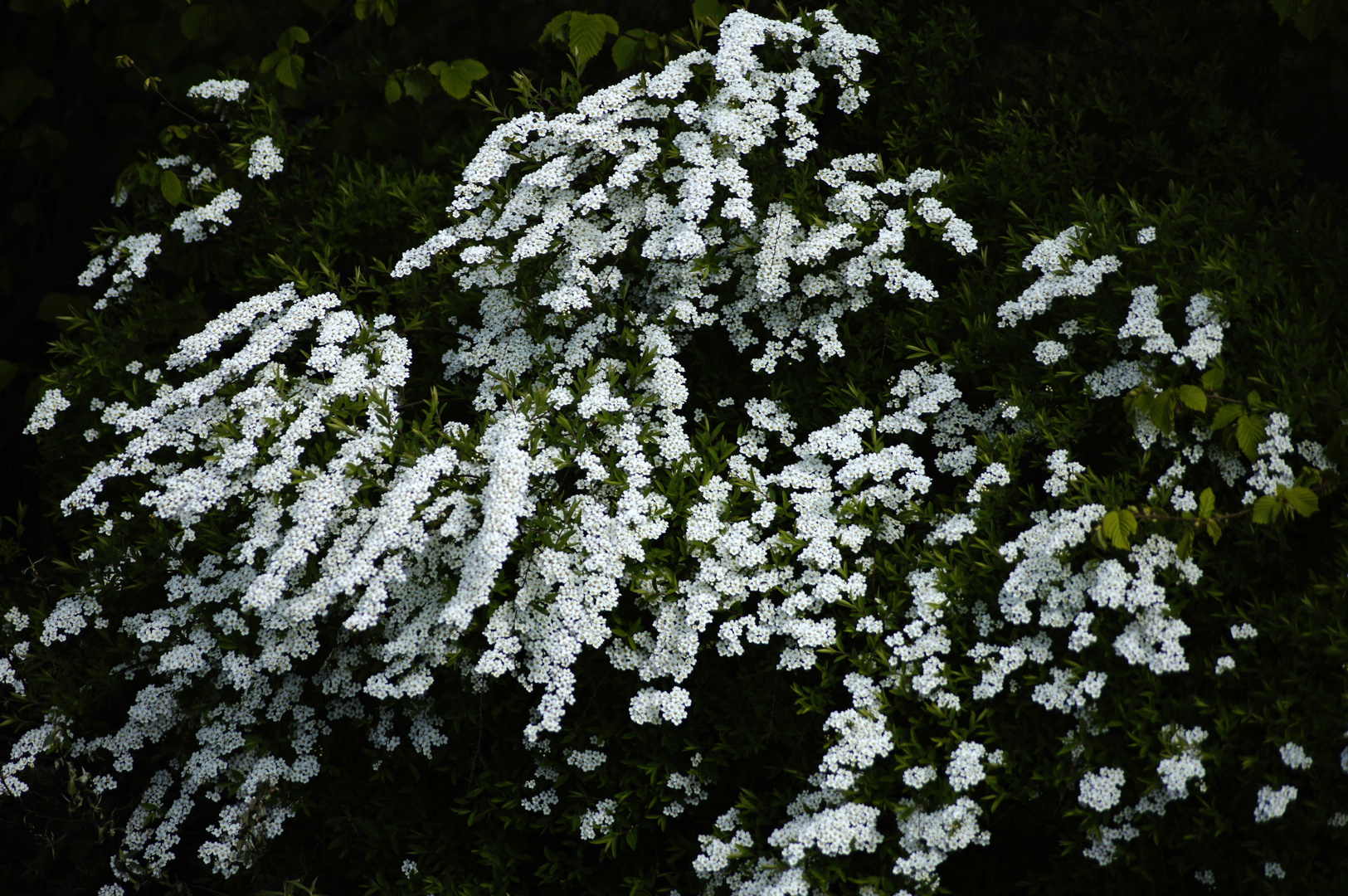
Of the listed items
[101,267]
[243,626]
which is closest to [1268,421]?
[243,626]

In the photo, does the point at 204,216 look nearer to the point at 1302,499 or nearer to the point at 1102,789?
the point at 1102,789

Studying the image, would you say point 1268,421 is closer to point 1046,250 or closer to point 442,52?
point 1046,250

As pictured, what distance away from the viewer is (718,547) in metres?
3.12

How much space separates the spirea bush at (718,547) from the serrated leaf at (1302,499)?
12 millimetres

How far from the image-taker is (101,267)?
4285 millimetres

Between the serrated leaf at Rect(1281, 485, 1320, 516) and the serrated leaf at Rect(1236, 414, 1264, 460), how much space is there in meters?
0.20

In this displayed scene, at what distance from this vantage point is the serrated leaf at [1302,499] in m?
2.56

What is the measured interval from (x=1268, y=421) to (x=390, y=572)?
270 centimetres

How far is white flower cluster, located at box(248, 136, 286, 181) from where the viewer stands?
4062 mm

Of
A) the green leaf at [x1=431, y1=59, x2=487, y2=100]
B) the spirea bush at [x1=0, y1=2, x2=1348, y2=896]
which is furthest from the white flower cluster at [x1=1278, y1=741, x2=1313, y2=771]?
the green leaf at [x1=431, y1=59, x2=487, y2=100]

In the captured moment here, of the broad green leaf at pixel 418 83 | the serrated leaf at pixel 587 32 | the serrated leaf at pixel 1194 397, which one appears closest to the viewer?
the serrated leaf at pixel 1194 397

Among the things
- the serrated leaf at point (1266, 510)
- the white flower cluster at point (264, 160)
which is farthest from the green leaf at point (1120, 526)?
the white flower cluster at point (264, 160)

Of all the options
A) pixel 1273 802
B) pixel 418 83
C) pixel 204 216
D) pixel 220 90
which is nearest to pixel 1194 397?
pixel 1273 802

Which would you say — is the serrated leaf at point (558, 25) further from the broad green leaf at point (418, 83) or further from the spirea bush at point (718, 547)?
the broad green leaf at point (418, 83)
